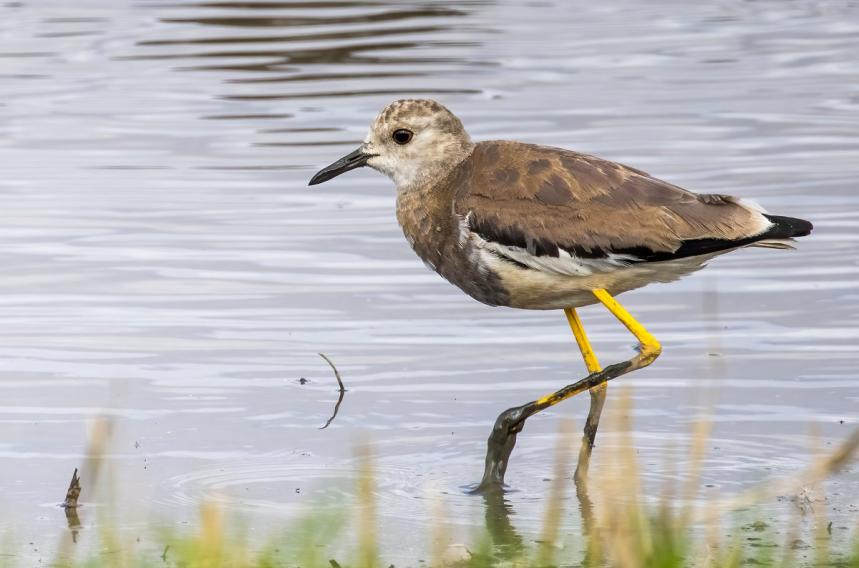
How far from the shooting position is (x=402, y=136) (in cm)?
847

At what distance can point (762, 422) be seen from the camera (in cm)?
864

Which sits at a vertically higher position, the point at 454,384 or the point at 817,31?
the point at 454,384

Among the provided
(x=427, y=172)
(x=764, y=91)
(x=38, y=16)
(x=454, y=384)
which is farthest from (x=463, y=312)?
(x=38, y=16)

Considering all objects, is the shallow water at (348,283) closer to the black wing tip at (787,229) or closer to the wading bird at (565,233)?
the wading bird at (565,233)

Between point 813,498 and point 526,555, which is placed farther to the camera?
point 813,498

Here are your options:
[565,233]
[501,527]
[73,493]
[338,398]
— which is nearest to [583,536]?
[501,527]

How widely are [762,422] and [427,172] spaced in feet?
6.26

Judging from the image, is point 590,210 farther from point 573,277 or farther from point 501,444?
point 501,444

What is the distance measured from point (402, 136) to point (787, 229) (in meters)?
1.86

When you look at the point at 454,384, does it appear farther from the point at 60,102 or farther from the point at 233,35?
the point at 233,35

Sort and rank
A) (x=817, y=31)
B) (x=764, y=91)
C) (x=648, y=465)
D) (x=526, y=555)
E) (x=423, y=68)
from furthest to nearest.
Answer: (x=817, y=31)
(x=423, y=68)
(x=764, y=91)
(x=648, y=465)
(x=526, y=555)

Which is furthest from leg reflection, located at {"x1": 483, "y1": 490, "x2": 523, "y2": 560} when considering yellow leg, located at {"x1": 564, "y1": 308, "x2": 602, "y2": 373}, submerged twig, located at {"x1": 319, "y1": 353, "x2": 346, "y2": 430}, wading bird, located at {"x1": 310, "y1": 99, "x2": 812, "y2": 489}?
submerged twig, located at {"x1": 319, "y1": 353, "x2": 346, "y2": 430}

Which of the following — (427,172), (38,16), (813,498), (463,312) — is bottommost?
(38,16)

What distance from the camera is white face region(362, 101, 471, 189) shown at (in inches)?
329
